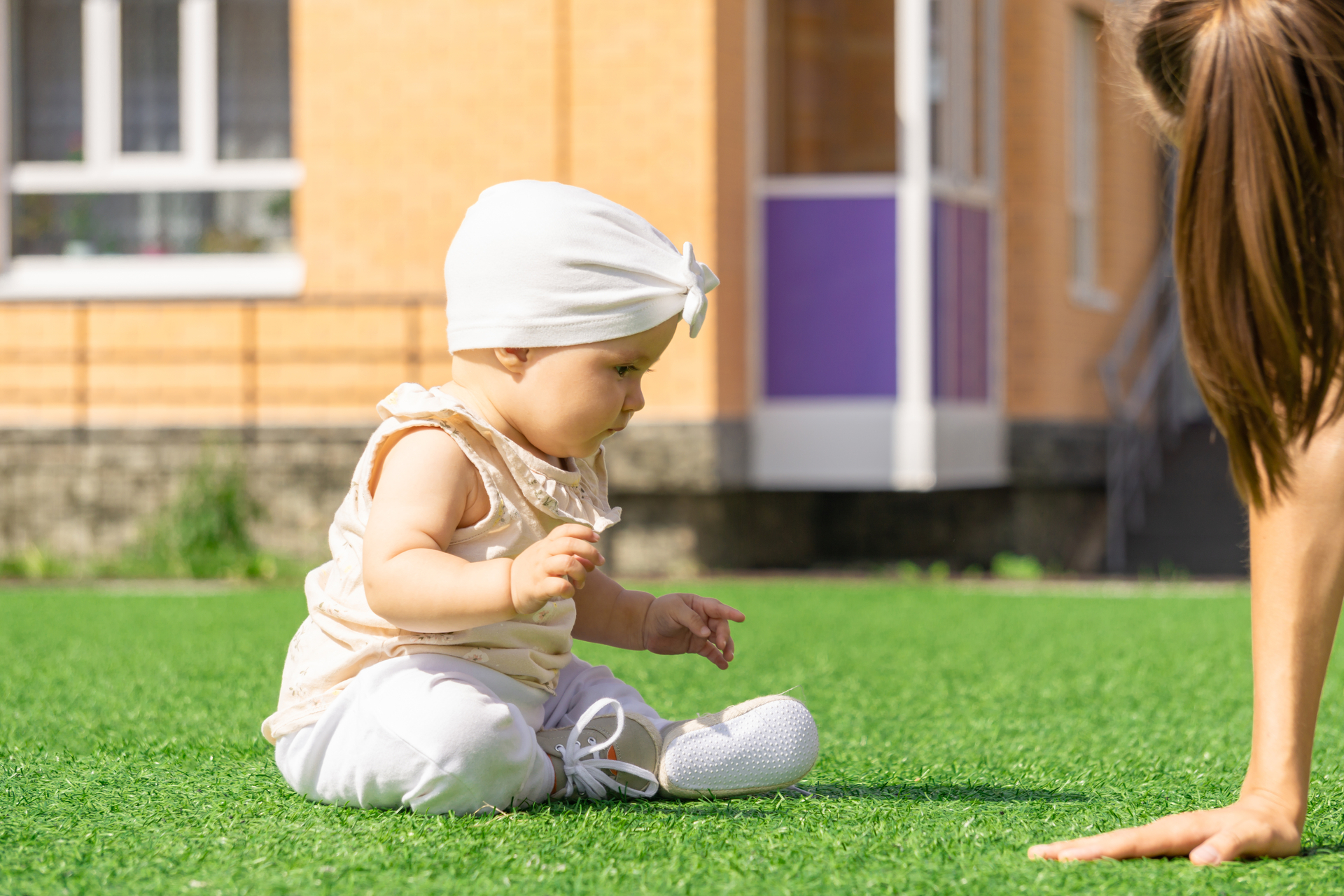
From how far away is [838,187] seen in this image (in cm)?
907

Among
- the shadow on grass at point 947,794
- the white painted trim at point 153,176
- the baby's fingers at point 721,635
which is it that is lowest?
the shadow on grass at point 947,794

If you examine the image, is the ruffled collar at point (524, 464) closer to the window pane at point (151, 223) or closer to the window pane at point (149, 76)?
the window pane at point (151, 223)

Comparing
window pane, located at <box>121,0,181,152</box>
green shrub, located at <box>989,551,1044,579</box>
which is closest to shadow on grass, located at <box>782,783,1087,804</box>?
green shrub, located at <box>989,551,1044,579</box>

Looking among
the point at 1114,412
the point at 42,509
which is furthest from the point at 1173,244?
the point at 1114,412

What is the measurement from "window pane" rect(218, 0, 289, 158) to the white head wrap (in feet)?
25.4

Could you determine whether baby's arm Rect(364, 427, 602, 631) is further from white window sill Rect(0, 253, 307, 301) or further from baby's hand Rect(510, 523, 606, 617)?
white window sill Rect(0, 253, 307, 301)

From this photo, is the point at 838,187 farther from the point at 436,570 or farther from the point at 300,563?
the point at 436,570

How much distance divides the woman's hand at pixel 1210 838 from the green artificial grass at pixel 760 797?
24mm

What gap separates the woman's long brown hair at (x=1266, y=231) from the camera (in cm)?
204

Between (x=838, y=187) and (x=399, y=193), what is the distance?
8.30 ft

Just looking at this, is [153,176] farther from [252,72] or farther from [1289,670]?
[1289,670]

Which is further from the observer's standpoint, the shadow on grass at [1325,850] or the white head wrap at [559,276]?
the white head wrap at [559,276]

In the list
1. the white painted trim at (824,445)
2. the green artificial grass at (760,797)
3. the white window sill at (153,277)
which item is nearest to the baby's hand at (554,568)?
the green artificial grass at (760,797)

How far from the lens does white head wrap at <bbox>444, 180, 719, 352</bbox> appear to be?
Result: 2.38m
